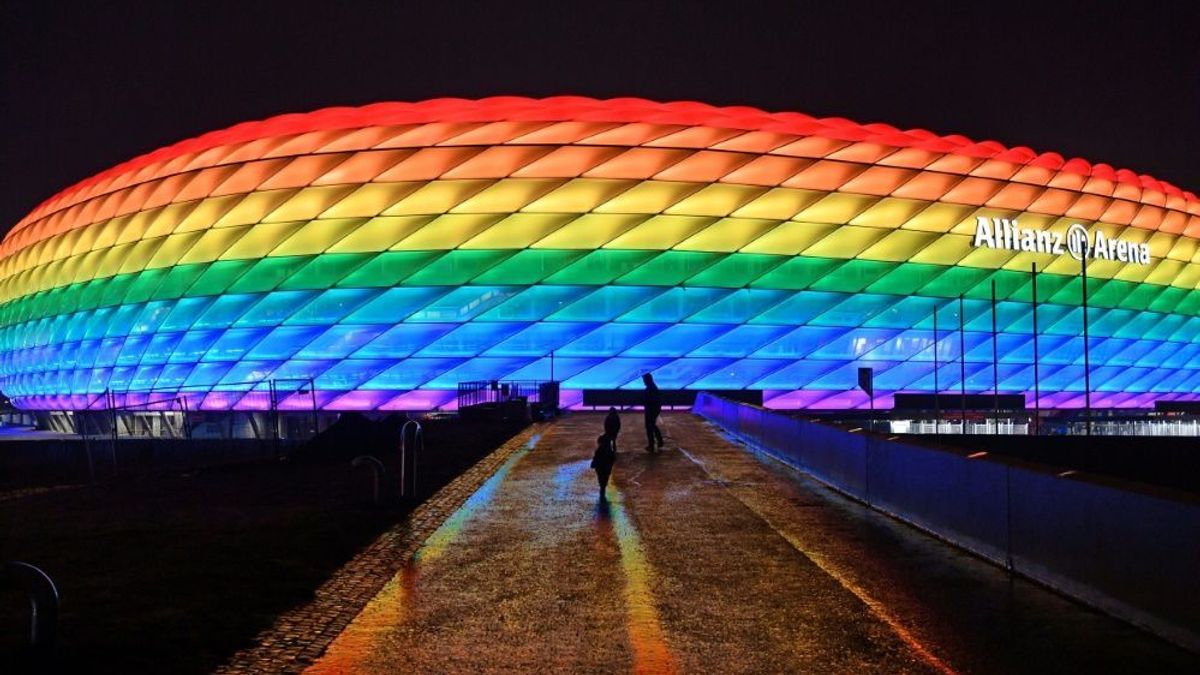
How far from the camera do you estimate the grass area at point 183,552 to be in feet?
22.2

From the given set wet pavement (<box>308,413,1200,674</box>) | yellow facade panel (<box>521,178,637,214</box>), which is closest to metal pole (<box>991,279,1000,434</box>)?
yellow facade panel (<box>521,178,637,214</box>)

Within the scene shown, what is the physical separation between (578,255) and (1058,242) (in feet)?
60.9

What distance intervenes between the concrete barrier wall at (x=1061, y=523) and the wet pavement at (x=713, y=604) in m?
0.19

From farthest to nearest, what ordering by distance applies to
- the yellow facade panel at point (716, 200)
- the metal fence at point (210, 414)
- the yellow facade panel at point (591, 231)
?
the yellow facade panel at point (716, 200) → the yellow facade panel at point (591, 231) → the metal fence at point (210, 414)

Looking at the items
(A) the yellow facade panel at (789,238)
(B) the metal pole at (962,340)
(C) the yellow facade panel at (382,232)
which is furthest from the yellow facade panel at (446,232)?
(B) the metal pole at (962,340)

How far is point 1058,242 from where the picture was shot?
42.4 m

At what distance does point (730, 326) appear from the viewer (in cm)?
3912

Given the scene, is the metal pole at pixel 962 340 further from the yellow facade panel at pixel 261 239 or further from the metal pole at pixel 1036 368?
the yellow facade panel at pixel 261 239

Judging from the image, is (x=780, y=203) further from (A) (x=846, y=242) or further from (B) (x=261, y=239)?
(B) (x=261, y=239)

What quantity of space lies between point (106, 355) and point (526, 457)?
96.9 feet

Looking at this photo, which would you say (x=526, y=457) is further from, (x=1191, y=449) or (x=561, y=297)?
(x=561, y=297)

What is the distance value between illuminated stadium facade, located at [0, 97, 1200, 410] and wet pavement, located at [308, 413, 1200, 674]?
24849 millimetres

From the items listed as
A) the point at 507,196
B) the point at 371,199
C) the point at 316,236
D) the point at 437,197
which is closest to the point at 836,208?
the point at 507,196

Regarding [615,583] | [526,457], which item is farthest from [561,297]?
[615,583]
